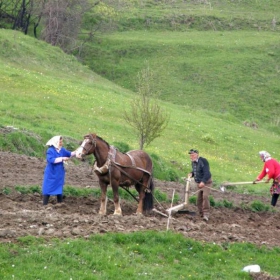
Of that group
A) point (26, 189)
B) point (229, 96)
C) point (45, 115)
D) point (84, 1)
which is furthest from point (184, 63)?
point (26, 189)

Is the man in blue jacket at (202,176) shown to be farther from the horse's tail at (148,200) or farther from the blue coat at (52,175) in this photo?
the blue coat at (52,175)

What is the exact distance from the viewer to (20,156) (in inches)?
915

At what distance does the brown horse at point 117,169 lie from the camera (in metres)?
16.6

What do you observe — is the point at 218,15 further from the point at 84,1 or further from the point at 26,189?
the point at 26,189

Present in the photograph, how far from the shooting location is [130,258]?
42.7ft

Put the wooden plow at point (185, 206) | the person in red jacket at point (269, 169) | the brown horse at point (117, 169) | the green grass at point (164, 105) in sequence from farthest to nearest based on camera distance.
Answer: the person in red jacket at point (269, 169), the wooden plow at point (185, 206), the brown horse at point (117, 169), the green grass at point (164, 105)

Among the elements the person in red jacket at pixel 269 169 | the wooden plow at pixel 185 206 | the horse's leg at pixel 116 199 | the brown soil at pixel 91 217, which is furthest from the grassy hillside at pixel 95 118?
the horse's leg at pixel 116 199

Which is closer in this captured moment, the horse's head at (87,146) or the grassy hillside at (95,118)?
the horse's head at (87,146)

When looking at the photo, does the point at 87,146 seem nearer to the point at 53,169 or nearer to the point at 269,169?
the point at 53,169

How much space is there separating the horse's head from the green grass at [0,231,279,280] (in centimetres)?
293

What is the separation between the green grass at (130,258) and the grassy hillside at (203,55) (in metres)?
34.4

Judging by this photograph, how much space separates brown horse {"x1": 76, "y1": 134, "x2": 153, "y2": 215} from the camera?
54.3 feet

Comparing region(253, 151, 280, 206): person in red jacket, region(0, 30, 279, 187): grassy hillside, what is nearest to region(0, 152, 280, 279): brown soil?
region(253, 151, 280, 206): person in red jacket

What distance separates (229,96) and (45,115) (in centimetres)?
2587
